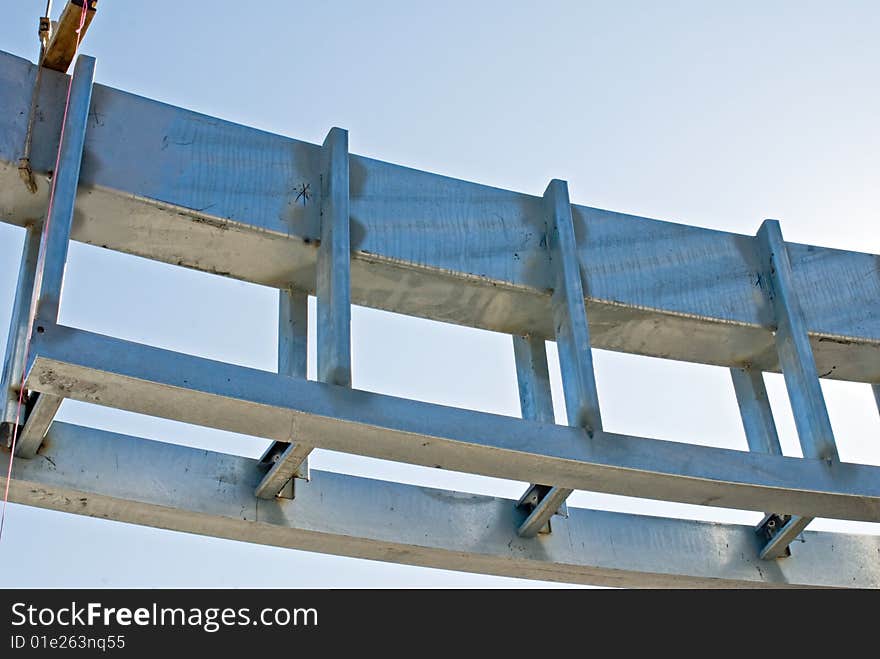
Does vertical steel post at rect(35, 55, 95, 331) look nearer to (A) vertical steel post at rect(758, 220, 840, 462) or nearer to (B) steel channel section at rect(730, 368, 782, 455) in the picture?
(A) vertical steel post at rect(758, 220, 840, 462)

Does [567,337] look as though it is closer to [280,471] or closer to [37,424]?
[280,471]

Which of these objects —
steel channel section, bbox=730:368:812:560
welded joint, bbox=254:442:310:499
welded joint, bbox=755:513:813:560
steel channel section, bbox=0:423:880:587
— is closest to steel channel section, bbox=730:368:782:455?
steel channel section, bbox=730:368:812:560

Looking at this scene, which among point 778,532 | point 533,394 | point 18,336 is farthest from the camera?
point 778,532

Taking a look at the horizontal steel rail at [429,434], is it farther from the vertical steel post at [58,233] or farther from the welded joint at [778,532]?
the welded joint at [778,532]

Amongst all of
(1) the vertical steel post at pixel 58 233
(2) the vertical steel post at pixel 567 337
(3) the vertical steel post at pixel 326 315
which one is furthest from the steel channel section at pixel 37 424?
(2) the vertical steel post at pixel 567 337

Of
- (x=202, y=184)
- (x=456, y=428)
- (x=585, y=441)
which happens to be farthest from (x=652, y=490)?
(x=202, y=184)

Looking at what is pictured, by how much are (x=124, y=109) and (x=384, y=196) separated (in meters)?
1.11

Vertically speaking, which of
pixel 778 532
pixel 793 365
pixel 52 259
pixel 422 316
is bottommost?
pixel 778 532

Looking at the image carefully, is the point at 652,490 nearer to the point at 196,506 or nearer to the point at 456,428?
the point at 456,428

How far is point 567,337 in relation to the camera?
5.11 metres

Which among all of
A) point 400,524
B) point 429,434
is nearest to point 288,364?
point 400,524

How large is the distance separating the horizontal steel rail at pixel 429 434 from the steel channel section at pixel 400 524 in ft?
2.58

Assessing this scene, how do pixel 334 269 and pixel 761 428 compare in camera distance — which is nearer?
pixel 334 269

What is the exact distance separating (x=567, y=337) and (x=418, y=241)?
74 cm
